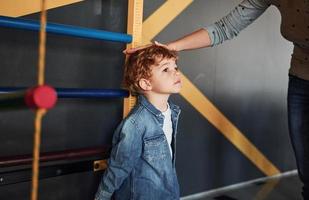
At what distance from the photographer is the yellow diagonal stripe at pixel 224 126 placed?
2053 mm

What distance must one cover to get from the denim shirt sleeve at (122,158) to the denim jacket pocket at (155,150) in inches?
1.0

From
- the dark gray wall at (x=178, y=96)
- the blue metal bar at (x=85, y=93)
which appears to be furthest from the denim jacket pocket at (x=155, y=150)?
the dark gray wall at (x=178, y=96)

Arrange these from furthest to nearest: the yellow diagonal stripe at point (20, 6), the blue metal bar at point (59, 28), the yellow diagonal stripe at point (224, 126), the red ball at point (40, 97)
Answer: the yellow diagonal stripe at point (224, 126) < the yellow diagonal stripe at point (20, 6) < the blue metal bar at point (59, 28) < the red ball at point (40, 97)

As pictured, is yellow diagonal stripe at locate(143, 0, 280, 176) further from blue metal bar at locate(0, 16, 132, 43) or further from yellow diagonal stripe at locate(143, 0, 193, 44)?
blue metal bar at locate(0, 16, 132, 43)

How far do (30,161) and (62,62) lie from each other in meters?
0.49

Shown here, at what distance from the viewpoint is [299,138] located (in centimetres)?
146

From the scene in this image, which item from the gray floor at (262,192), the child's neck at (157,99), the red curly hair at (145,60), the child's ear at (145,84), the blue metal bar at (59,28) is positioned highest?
the blue metal bar at (59,28)

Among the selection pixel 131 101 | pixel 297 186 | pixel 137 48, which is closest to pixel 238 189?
pixel 297 186

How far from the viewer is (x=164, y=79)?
1312 mm

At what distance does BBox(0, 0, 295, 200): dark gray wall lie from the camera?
1481 millimetres

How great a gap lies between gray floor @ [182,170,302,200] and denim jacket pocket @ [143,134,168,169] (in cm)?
91

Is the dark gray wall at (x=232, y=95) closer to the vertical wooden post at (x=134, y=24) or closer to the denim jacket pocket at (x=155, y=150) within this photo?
the vertical wooden post at (x=134, y=24)

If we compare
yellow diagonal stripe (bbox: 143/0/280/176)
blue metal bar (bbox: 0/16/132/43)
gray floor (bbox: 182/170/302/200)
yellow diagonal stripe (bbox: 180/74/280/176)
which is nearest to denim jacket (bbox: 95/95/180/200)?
blue metal bar (bbox: 0/16/132/43)

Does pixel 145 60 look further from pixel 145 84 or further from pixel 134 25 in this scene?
pixel 134 25
